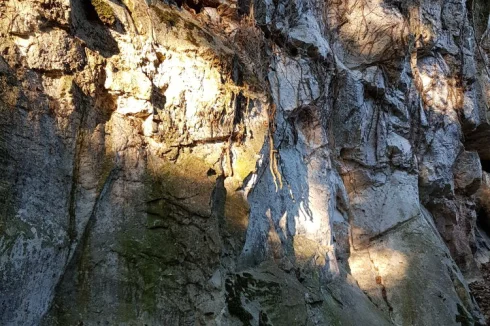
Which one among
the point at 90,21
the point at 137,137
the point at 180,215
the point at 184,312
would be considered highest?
the point at 90,21

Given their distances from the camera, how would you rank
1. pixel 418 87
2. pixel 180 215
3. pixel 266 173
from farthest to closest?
pixel 418 87, pixel 266 173, pixel 180 215

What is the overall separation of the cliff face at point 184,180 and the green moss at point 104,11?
0.01 metres

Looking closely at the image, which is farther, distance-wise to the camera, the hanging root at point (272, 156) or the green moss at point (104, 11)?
the hanging root at point (272, 156)

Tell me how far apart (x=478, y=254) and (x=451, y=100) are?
4.87 metres

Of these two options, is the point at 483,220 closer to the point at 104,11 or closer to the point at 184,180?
the point at 184,180

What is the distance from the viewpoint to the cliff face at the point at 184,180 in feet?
13.3

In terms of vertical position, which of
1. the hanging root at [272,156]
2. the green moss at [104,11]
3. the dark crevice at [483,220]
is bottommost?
the dark crevice at [483,220]

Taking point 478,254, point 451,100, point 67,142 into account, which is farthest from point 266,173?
point 478,254

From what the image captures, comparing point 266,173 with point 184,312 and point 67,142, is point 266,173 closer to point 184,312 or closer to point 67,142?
point 184,312

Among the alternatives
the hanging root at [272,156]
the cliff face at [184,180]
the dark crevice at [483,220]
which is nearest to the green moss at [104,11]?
the cliff face at [184,180]

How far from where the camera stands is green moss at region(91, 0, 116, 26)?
4820 mm

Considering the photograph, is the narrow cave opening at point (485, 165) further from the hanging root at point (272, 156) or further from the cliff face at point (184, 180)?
the hanging root at point (272, 156)

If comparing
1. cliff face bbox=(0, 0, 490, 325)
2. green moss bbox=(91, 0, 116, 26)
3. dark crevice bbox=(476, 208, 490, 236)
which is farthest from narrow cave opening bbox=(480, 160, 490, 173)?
green moss bbox=(91, 0, 116, 26)

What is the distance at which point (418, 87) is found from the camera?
39.2ft
